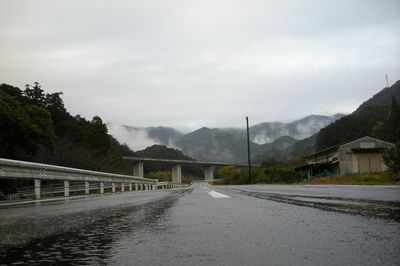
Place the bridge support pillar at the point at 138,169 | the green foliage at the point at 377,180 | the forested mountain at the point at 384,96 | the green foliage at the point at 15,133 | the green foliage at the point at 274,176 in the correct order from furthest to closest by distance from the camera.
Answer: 1. the forested mountain at the point at 384,96
2. the bridge support pillar at the point at 138,169
3. the green foliage at the point at 274,176
4. the green foliage at the point at 15,133
5. the green foliage at the point at 377,180

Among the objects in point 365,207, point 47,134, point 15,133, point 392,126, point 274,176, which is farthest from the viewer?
point 392,126

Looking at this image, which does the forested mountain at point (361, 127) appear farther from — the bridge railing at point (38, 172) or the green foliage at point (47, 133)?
the bridge railing at point (38, 172)

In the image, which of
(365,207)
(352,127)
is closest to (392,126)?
(352,127)

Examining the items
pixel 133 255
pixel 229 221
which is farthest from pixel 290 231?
pixel 133 255

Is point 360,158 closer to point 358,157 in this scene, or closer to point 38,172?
point 358,157

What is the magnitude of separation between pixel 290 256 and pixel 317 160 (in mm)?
97878

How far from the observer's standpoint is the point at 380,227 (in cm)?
405

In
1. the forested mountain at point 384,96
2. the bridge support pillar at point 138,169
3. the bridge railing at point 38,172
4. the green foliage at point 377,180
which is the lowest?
the green foliage at point 377,180

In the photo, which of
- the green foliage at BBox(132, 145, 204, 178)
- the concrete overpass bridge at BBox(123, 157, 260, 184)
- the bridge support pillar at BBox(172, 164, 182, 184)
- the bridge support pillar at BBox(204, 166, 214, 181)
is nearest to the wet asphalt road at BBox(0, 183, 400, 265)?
the concrete overpass bridge at BBox(123, 157, 260, 184)

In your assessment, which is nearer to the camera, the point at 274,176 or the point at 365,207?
the point at 365,207

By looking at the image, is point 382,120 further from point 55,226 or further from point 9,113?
point 55,226

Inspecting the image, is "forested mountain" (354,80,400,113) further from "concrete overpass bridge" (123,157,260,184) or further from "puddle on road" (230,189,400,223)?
"puddle on road" (230,189,400,223)

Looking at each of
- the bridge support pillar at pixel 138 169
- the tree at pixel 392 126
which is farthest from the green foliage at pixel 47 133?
the tree at pixel 392 126

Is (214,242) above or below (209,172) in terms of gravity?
below
